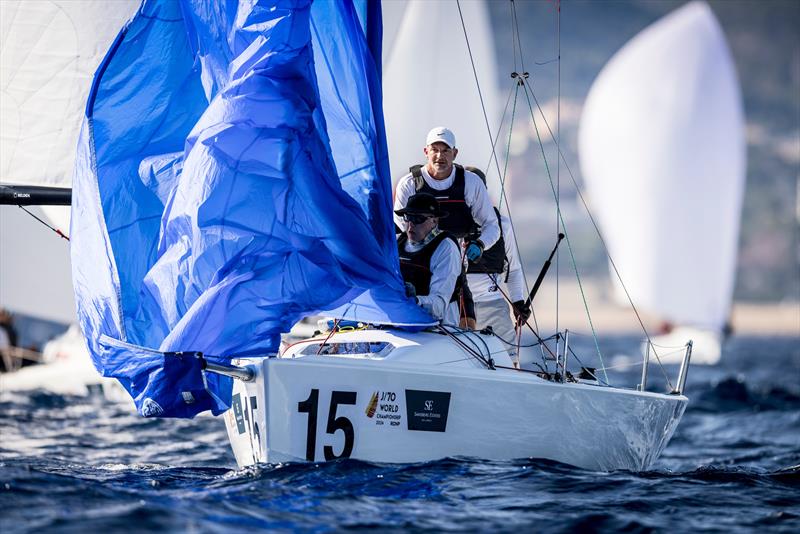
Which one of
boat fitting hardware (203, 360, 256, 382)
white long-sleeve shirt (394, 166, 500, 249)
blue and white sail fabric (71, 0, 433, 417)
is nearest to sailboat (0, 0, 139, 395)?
blue and white sail fabric (71, 0, 433, 417)

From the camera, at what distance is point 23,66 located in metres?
8.17

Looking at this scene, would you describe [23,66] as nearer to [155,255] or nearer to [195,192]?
[155,255]

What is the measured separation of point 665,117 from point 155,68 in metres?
20.6

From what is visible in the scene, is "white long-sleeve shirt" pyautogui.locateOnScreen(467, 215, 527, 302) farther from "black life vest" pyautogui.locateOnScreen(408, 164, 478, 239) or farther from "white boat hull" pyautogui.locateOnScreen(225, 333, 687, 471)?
"white boat hull" pyautogui.locateOnScreen(225, 333, 687, 471)

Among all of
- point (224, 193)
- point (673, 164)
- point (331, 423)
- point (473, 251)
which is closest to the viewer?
point (331, 423)

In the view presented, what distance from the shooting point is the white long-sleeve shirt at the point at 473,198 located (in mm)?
6707

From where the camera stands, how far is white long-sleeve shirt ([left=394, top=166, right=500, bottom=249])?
6.71 metres

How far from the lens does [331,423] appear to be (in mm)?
5316

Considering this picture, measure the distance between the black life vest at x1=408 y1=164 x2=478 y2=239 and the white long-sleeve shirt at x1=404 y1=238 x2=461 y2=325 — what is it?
449mm

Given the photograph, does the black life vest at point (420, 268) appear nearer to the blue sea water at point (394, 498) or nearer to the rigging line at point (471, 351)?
the rigging line at point (471, 351)

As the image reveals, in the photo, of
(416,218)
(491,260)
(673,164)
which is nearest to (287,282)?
(416,218)

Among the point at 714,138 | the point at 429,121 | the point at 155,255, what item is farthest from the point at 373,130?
the point at 714,138

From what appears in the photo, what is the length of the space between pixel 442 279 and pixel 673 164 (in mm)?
20227

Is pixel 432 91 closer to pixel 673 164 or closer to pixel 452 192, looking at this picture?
pixel 452 192
